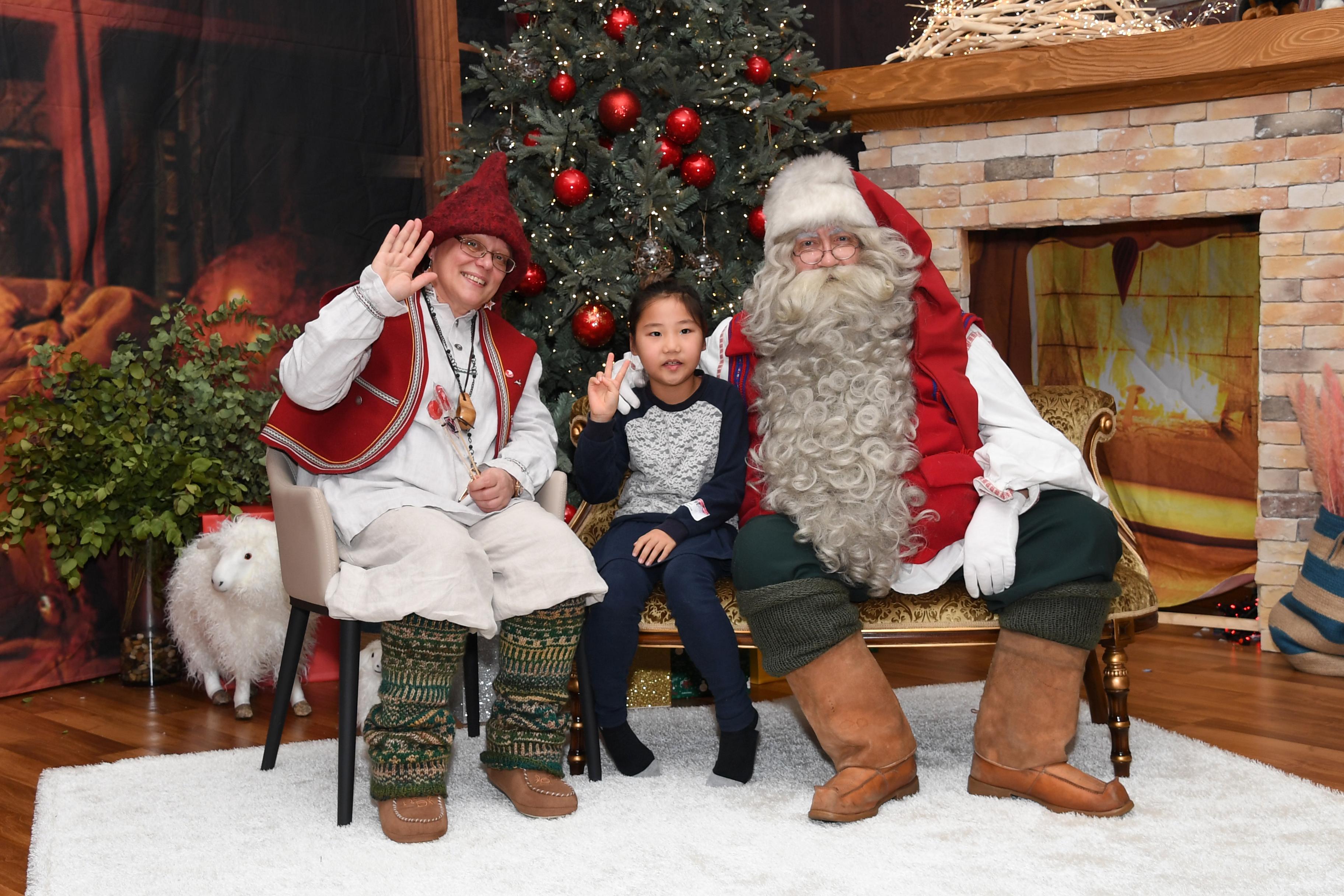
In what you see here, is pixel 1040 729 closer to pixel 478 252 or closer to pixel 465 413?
pixel 465 413

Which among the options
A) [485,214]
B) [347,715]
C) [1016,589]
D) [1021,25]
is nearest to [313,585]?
[347,715]

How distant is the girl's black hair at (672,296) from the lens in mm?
2941

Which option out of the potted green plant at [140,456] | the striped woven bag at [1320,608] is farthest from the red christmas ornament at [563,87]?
the striped woven bag at [1320,608]

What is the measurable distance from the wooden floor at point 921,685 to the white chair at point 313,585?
47 cm

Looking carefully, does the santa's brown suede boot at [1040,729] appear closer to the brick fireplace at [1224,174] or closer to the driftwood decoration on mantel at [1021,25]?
the brick fireplace at [1224,174]

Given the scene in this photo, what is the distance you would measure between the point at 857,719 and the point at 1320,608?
200cm

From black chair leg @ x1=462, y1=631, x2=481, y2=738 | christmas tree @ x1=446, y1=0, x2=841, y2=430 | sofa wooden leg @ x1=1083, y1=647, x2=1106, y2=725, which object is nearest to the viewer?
sofa wooden leg @ x1=1083, y1=647, x2=1106, y2=725

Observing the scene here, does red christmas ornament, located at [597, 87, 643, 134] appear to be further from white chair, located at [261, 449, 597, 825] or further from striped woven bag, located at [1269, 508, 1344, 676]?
striped woven bag, located at [1269, 508, 1344, 676]

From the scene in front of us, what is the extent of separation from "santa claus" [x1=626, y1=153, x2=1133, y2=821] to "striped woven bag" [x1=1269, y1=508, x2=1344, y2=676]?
4.43 feet

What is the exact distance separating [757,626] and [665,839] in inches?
19.4

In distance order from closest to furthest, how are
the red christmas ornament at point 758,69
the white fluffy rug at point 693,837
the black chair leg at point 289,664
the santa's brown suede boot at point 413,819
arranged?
the white fluffy rug at point 693,837 → the santa's brown suede boot at point 413,819 → the black chair leg at point 289,664 → the red christmas ornament at point 758,69

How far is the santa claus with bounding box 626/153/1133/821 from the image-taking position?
2.59 metres

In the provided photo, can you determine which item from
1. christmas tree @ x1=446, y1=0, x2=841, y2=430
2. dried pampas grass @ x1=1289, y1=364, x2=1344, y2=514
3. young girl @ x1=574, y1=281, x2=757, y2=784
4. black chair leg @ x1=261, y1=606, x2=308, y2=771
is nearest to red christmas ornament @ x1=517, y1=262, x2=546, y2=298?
christmas tree @ x1=446, y1=0, x2=841, y2=430

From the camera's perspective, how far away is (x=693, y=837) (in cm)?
245
